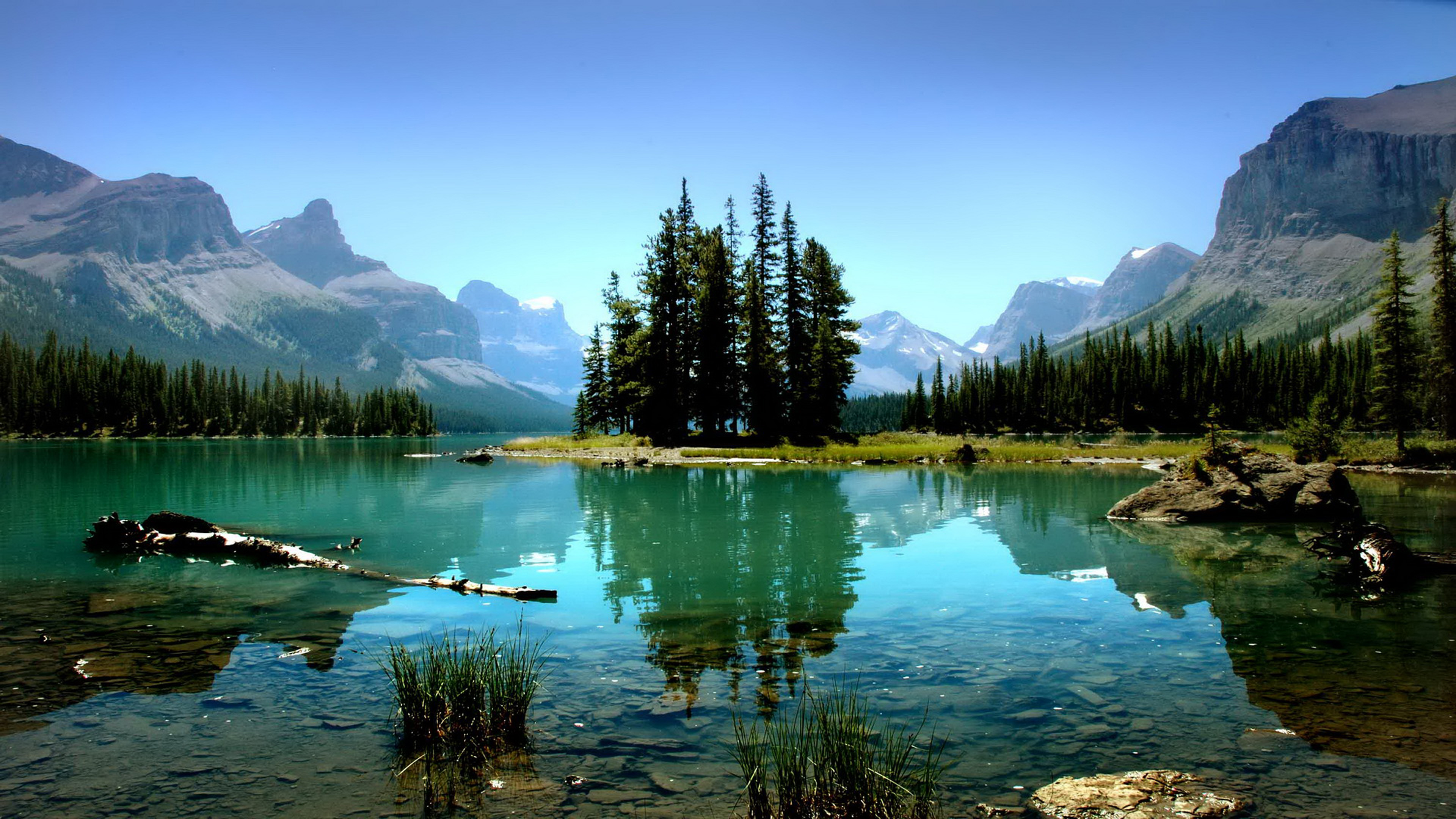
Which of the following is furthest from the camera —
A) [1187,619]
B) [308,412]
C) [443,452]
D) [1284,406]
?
[308,412]

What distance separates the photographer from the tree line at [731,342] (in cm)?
5597

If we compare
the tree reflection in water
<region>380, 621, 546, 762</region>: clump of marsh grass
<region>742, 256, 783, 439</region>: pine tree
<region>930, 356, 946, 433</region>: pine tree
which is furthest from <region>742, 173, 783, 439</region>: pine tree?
<region>930, 356, 946, 433</region>: pine tree

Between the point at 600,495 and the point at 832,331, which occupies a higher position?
the point at 832,331

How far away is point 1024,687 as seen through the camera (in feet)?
27.5

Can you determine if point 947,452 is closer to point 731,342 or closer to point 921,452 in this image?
point 921,452

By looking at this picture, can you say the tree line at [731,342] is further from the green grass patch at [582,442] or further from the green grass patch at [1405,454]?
the green grass patch at [1405,454]

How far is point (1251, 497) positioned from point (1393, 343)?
37438 mm

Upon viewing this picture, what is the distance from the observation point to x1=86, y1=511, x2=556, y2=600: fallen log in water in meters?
16.6

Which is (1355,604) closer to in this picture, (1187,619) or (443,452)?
(1187,619)

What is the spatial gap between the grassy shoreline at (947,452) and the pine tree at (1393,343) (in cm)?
274

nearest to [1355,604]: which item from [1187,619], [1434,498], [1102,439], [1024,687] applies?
[1187,619]

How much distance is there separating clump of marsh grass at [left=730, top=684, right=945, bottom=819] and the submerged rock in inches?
812

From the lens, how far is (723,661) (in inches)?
367

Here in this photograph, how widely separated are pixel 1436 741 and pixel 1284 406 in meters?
135
